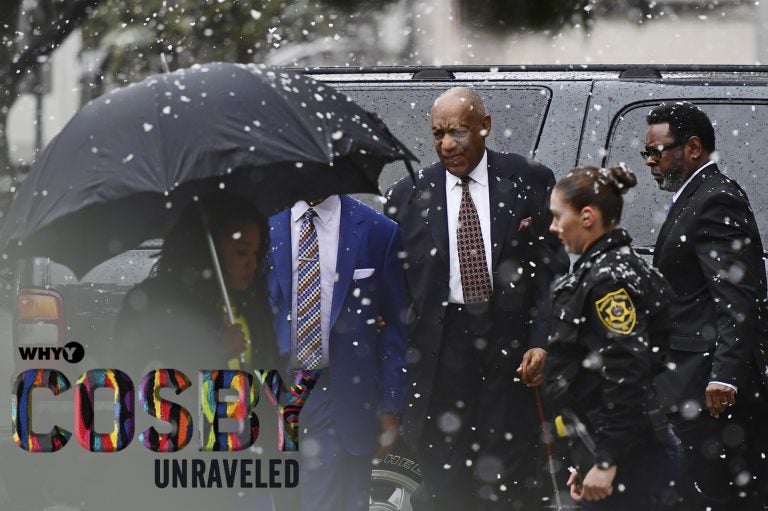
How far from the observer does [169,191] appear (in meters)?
4.28

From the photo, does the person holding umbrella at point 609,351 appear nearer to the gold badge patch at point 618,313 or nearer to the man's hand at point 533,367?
the gold badge patch at point 618,313

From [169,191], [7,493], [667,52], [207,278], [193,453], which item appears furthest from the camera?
[667,52]

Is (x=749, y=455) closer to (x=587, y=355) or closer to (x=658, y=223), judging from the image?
(x=658, y=223)

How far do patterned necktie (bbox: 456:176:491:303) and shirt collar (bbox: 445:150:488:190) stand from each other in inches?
2.0

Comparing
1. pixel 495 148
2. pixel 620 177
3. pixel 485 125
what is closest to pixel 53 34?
pixel 495 148

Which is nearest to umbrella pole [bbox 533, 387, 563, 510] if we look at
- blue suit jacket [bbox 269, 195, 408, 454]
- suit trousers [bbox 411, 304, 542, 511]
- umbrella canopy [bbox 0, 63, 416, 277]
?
suit trousers [bbox 411, 304, 542, 511]

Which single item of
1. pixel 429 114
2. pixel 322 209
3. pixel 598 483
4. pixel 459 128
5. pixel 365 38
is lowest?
pixel 598 483

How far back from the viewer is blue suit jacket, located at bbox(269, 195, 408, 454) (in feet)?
17.5

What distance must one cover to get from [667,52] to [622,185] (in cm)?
1855

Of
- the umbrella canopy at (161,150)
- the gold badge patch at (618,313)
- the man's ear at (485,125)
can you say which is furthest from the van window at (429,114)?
the gold badge patch at (618,313)

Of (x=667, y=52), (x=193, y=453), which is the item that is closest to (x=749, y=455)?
(x=193, y=453)

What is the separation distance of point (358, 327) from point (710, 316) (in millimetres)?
1343

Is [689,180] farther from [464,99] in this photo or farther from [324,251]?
[324,251]

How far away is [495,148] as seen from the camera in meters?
6.25
